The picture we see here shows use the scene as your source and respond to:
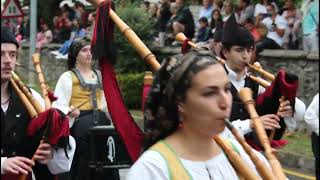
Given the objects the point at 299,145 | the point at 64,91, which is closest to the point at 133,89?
the point at 299,145

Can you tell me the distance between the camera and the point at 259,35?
15430mm

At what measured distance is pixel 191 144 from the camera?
312 centimetres

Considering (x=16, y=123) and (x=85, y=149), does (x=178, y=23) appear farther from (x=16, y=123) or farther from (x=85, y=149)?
(x=16, y=123)

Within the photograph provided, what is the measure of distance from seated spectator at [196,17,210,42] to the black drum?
10.4 meters

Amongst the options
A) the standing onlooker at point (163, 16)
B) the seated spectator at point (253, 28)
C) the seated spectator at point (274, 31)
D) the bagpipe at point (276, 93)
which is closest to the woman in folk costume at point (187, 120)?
the bagpipe at point (276, 93)

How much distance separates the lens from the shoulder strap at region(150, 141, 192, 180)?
3021mm

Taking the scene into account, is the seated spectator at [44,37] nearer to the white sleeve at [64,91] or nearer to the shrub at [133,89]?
the shrub at [133,89]

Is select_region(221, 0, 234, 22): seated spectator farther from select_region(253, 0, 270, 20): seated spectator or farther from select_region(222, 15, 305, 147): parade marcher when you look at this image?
select_region(222, 15, 305, 147): parade marcher

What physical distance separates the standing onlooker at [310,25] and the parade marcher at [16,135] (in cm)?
976

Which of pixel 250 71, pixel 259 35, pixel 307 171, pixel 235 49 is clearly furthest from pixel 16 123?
pixel 259 35

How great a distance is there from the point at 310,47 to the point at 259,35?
1415mm

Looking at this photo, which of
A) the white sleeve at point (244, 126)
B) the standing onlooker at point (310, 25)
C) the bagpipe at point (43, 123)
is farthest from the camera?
the standing onlooker at point (310, 25)

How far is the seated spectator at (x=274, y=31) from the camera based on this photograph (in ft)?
49.8

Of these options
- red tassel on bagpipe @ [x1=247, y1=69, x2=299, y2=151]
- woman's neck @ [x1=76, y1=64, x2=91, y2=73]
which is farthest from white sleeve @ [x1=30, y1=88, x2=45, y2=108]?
woman's neck @ [x1=76, y1=64, x2=91, y2=73]
